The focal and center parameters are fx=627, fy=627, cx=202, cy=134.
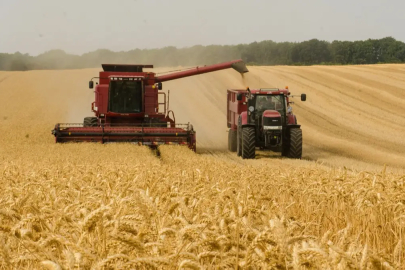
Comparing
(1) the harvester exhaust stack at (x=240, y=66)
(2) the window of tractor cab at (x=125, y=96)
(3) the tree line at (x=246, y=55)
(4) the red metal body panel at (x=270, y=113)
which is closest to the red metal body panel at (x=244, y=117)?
(4) the red metal body panel at (x=270, y=113)

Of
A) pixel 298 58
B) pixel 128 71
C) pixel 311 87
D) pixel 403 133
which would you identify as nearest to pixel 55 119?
pixel 128 71

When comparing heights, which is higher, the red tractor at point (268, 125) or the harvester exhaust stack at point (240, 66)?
the harvester exhaust stack at point (240, 66)

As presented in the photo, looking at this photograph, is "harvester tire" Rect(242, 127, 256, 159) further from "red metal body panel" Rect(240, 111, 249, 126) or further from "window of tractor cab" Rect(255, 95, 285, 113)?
"window of tractor cab" Rect(255, 95, 285, 113)

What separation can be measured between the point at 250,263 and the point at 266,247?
0.26 metres

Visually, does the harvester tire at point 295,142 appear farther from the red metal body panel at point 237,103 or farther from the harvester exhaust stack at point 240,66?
the harvester exhaust stack at point 240,66

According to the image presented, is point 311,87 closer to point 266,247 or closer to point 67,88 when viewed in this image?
point 67,88

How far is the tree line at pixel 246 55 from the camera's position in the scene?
64.9 metres

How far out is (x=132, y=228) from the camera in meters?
2.73

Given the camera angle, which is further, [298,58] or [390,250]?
[298,58]

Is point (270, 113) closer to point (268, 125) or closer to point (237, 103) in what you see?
point (268, 125)

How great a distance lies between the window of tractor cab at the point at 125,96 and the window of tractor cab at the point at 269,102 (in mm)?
4420

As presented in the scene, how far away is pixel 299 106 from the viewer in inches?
1329

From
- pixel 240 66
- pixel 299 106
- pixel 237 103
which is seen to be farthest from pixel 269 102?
pixel 299 106

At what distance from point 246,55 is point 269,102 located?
208ft
